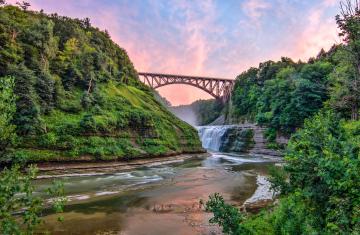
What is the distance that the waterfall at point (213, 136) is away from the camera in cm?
6419

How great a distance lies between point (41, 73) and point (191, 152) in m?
25.8

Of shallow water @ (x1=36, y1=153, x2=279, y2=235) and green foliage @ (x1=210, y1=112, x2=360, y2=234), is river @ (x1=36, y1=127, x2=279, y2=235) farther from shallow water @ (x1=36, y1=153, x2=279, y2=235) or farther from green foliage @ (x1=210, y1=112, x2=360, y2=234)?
green foliage @ (x1=210, y1=112, x2=360, y2=234)

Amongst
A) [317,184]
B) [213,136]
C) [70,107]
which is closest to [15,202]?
[317,184]

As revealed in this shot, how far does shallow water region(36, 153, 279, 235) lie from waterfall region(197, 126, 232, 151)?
35.4m

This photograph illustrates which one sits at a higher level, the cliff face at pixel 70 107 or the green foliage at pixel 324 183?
the cliff face at pixel 70 107

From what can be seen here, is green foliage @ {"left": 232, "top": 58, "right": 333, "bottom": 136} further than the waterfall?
No

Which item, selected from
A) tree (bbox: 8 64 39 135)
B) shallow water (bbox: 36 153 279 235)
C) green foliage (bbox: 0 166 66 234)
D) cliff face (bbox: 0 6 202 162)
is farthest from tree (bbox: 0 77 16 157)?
tree (bbox: 8 64 39 135)

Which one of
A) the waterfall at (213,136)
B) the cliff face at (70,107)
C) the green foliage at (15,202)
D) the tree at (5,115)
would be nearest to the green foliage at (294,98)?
the waterfall at (213,136)

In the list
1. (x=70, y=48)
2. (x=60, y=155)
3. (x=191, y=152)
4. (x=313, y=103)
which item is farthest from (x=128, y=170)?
(x=313, y=103)

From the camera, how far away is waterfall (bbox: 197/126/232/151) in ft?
211

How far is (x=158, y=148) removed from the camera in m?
39.3

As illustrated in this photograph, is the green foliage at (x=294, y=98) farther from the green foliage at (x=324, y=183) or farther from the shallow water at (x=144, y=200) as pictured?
the green foliage at (x=324, y=183)

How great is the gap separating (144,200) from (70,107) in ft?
69.4

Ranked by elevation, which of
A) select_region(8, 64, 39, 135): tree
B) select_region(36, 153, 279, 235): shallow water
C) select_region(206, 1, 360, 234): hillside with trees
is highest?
select_region(8, 64, 39, 135): tree
